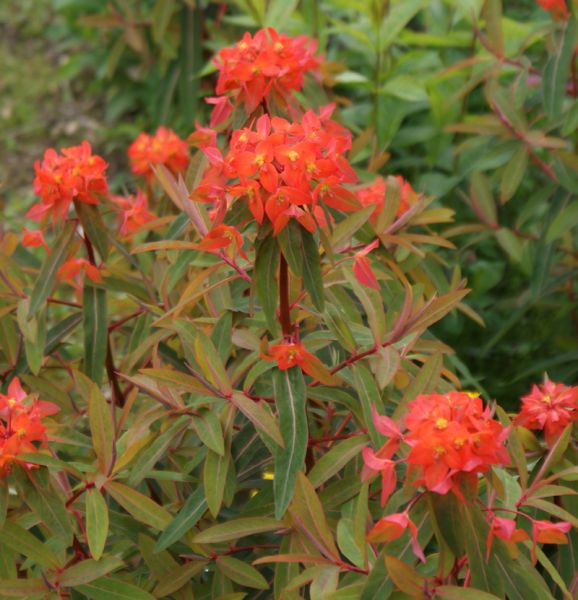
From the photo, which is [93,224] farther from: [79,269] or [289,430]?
[289,430]

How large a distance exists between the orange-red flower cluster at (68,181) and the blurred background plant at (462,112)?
1.22ft

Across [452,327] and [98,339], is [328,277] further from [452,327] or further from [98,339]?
[452,327]

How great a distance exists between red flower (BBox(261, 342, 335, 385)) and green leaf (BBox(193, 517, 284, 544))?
0.63ft

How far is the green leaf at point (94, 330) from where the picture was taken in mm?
1629

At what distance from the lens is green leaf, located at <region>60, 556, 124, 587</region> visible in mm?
1261

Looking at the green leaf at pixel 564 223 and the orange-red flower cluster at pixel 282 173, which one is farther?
the green leaf at pixel 564 223

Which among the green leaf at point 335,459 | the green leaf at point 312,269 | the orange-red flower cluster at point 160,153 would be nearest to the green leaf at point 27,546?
the green leaf at point 335,459

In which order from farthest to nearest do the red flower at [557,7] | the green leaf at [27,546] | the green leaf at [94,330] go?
the red flower at [557,7] < the green leaf at [94,330] < the green leaf at [27,546]

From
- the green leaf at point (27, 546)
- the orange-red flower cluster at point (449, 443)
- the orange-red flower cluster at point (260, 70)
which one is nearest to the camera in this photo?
the orange-red flower cluster at point (449, 443)

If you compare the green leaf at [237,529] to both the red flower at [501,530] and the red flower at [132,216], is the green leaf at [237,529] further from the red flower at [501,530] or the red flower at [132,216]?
the red flower at [132,216]

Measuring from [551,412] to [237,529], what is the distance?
45 cm

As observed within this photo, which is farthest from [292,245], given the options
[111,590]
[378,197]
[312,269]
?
[378,197]

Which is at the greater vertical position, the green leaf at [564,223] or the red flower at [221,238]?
the red flower at [221,238]

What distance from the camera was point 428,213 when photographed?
1805mm
